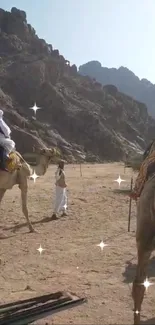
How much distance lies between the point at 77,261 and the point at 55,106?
182ft

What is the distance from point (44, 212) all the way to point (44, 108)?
166ft

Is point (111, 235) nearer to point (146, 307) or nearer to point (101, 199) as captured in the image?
point (146, 307)

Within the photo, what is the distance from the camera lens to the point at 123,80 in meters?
148

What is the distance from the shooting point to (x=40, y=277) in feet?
21.6

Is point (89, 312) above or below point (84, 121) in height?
below

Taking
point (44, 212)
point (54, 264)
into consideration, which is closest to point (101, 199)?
point (44, 212)

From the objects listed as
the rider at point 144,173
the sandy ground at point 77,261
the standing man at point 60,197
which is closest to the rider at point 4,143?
the sandy ground at point 77,261

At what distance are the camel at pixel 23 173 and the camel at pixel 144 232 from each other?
195 inches

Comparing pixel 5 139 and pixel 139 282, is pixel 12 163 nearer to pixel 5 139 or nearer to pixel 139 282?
pixel 5 139

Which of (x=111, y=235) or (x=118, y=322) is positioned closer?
(x=118, y=322)

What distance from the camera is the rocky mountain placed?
142087 mm

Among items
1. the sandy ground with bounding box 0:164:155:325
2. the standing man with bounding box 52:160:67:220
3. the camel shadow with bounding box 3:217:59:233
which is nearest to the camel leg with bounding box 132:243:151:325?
the sandy ground with bounding box 0:164:155:325

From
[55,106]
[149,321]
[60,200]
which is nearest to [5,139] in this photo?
[60,200]

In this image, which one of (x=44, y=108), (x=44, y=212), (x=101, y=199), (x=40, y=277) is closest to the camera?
(x=40, y=277)
